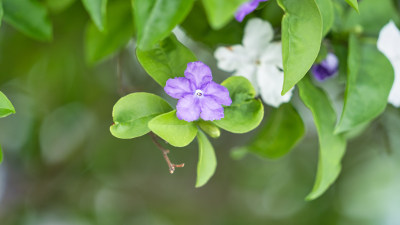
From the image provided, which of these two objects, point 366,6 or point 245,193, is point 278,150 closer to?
point 366,6

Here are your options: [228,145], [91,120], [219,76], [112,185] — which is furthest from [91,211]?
[219,76]

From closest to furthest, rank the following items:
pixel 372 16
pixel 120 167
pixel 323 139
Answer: pixel 323 139
pixel 372 16
pixel 120 167

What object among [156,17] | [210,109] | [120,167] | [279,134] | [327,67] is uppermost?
[156,17]

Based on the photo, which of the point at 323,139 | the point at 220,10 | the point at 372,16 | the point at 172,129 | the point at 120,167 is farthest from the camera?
the point at 120,167

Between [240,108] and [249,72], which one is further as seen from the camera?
[249,72]

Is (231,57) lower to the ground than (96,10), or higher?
lower

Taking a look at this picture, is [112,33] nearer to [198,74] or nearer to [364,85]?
[198,74]

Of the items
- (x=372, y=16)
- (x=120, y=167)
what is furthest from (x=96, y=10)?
(x=120, y=167)

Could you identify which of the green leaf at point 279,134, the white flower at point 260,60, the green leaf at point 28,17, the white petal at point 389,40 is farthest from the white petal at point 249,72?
the green leaf at point 28,17

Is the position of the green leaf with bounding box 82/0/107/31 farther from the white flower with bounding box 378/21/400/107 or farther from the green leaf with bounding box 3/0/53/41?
the white flower with bounding box 378/21/400/107
